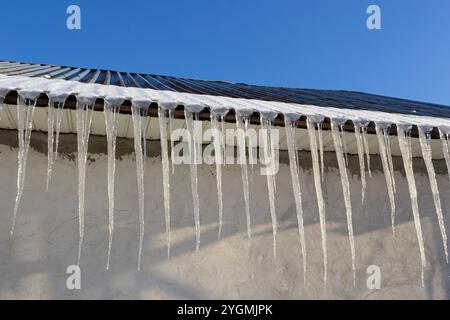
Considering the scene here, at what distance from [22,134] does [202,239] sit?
140 cm

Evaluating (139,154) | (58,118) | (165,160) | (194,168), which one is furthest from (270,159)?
(58,118)

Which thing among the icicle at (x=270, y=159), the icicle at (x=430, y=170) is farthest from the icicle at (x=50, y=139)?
the icicle at (x=430, y=170)

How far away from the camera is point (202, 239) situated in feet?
10.3

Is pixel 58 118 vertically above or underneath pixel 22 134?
above

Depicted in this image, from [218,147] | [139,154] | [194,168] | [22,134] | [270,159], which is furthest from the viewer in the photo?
[270,159]

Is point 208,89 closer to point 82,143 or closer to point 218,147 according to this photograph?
point 218,147

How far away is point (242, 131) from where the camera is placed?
2.74 metres

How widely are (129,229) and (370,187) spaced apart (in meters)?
1.99

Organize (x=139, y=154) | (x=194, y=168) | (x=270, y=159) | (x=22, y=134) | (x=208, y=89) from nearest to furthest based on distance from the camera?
(x=22, y=134), (x=139, y=154), (x=194, y=168), (x=270, y=159), (x=208, y=89)

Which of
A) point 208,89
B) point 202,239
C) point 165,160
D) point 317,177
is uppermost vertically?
point 208,89

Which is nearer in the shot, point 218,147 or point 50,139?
point 50,139

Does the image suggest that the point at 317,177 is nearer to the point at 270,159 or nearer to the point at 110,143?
the point at 270,159

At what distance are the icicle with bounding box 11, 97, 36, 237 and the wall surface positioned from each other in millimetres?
73
